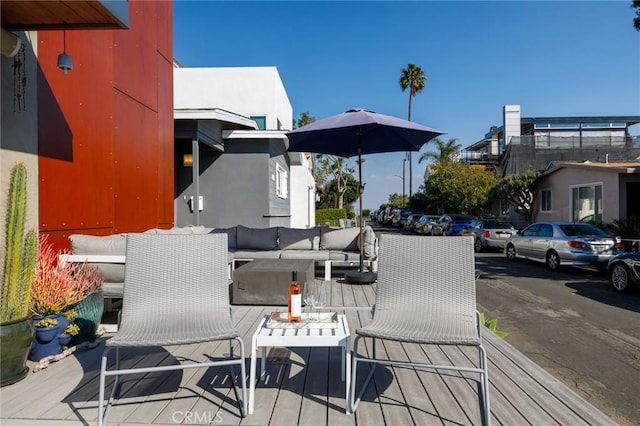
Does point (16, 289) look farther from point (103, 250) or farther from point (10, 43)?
point (10, 43)

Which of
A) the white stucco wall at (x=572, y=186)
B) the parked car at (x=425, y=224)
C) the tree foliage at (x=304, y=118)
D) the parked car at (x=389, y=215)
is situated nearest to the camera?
the white stucco wall at (x=572, y=186)

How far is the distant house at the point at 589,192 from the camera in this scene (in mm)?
15547

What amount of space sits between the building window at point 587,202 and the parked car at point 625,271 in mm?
10067

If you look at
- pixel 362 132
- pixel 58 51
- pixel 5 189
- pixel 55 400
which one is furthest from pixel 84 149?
pixel 362 132

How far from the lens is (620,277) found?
8.24m

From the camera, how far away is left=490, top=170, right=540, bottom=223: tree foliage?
2092 centimetres

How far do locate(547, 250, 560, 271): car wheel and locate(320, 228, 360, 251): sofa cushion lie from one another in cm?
652

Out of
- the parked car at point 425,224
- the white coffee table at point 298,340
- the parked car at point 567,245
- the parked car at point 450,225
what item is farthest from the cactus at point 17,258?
the parked car at point 425,224

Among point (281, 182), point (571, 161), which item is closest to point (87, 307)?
point (281, 182)

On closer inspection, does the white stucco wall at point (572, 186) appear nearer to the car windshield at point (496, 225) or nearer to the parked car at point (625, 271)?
the car windshield at point (496, 225)

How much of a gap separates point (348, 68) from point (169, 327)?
14520 mm

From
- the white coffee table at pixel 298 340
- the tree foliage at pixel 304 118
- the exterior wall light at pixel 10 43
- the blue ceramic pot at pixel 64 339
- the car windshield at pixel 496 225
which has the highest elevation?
the tree foliage at pixel 304 118

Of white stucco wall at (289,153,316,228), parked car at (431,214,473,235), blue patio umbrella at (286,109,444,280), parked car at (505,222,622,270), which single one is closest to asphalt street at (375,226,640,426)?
parked car at (505,222,622,270)

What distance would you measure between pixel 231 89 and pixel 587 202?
50.9ft
